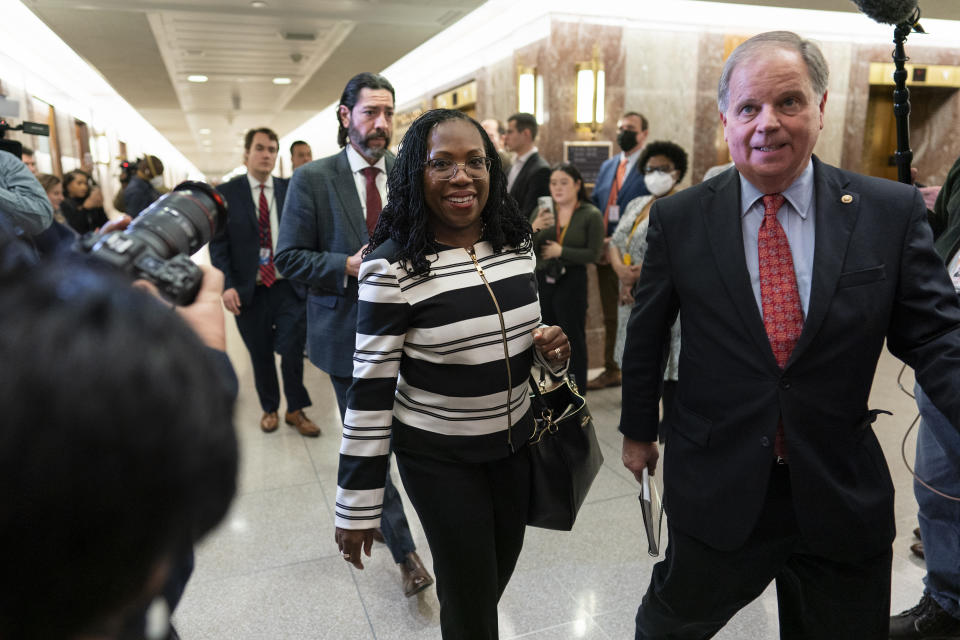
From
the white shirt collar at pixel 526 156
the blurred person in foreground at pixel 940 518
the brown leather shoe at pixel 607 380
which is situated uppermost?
the white shirt collar at pixel 526 156

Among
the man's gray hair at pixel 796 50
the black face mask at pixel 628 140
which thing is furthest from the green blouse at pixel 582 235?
the man's gray hair at pixel 796 50

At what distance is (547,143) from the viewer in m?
5.41

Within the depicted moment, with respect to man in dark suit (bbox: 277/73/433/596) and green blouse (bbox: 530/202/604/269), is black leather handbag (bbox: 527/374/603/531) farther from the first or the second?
green blouse (bbox: 530/202/604/269)

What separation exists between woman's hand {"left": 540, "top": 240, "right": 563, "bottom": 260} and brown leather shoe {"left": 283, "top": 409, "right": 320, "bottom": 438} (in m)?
1.77

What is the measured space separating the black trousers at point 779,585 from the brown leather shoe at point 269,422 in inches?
121

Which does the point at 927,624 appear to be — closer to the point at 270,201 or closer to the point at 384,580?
the point at 384,580

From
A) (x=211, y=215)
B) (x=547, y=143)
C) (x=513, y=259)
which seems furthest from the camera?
(x=547, y=143)

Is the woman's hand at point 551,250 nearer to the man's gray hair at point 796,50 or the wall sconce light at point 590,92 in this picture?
the wall sconce light at point 590,92

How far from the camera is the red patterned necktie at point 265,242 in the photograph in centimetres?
388

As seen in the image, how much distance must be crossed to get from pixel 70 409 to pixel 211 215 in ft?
1.84

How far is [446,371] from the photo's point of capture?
1542 millimetres

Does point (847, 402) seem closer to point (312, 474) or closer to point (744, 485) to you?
point (744, 485)

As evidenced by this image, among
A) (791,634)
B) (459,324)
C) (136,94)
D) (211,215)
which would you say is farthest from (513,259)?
(136,94)

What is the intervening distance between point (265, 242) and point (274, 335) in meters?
0.59
